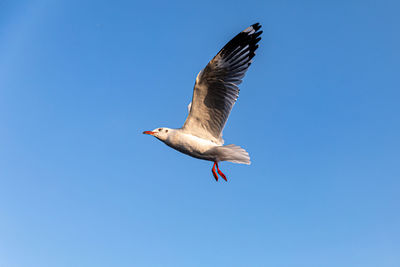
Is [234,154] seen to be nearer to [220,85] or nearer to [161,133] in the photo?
[220,85]

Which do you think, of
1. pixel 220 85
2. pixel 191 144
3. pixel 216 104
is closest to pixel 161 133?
pixel 191 144

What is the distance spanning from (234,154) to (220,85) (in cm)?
158

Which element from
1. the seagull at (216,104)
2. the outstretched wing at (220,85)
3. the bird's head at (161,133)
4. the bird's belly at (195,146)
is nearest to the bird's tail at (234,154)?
the seagull at (216,104)

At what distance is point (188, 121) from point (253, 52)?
7.18 feet

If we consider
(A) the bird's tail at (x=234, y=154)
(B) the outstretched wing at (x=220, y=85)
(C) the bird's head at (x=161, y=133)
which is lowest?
(A) the bird's tail at (x=234, y=154)

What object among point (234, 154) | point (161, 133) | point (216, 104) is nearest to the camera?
point (234, 154)

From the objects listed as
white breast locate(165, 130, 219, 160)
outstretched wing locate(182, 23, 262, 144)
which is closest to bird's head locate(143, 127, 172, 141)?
white breast locate(165, 130, 219, 160)

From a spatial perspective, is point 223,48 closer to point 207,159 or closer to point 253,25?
point 253,25

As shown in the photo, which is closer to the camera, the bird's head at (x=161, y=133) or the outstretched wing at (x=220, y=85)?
the outstretched wing at (x=220, y=85)

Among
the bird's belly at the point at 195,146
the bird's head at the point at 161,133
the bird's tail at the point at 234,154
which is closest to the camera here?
the bird's tail at the point at 234,154

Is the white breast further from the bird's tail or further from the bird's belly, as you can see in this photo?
the bird's tail

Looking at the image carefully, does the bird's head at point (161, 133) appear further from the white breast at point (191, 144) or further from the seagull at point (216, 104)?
the white breast at point (191, 144)

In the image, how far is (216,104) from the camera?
10.9 m

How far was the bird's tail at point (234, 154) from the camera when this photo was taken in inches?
420
